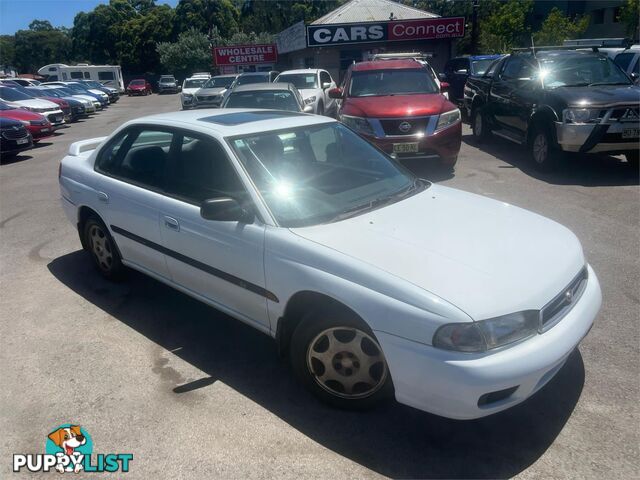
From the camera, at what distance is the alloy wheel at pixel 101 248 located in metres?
4.74

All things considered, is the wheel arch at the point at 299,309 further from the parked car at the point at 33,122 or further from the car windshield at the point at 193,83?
the car windshield at the point at 193,83

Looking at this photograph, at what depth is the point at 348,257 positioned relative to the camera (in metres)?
2.78

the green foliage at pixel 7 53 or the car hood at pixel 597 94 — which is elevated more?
the green foliage at pixel 7 53

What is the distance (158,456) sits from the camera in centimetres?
278

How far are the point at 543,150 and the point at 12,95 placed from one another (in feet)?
57.7

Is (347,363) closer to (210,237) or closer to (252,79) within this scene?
(210,237)

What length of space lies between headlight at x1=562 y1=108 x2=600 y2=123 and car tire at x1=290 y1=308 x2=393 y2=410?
6276 mm

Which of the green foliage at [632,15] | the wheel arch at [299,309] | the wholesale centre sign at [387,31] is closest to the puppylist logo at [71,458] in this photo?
the wheel arch at [299,309]

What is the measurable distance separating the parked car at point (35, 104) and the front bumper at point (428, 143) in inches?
553

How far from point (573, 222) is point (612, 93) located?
2837mm

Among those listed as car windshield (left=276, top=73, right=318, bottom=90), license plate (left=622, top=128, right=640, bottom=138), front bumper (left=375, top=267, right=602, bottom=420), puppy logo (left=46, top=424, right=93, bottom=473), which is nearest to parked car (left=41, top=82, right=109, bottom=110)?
car windshield (left=276, top=73, right=318, bottom=90)

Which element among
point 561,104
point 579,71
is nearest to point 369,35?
point 579,71

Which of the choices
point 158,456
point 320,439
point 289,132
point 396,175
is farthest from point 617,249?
point 158,456

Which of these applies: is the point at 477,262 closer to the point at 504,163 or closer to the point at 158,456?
the point at 158,456
